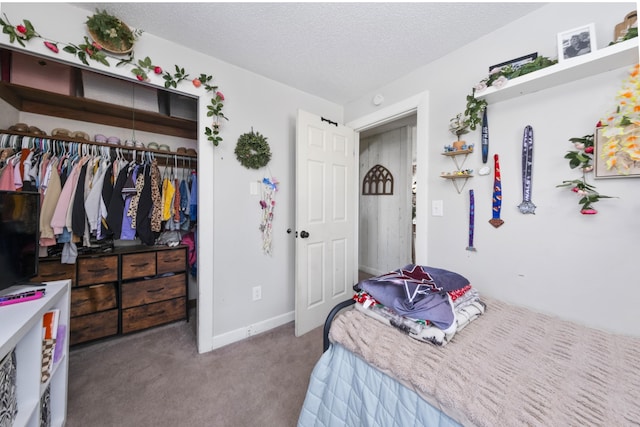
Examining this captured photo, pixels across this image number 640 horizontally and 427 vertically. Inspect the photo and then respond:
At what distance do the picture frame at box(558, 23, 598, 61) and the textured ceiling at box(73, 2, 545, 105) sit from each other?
30 cm

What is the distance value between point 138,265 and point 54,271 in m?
0.51

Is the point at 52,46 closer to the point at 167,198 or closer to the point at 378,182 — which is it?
the point at 167,198

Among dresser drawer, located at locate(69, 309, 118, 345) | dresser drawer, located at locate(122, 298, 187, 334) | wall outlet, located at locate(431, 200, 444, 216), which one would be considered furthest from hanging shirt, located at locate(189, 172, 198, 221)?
wall outlet, located at locate(431, 200, 444, 216)

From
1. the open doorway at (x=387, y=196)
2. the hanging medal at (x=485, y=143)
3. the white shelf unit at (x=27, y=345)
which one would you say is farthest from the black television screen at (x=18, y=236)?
the open doorway at (x=387, y=196)

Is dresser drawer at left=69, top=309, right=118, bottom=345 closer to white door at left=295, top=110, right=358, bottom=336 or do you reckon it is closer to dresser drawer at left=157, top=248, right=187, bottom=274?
dresser drawer at left=157, top=248, right=187, bottom=274

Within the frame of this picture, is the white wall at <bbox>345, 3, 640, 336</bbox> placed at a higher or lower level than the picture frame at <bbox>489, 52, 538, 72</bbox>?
lower

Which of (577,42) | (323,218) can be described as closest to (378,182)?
(323,218)

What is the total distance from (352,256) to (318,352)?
1.00m

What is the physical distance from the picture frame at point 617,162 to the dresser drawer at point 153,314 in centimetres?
308

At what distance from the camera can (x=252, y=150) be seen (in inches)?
78.4

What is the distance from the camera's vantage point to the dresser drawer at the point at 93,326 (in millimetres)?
1780

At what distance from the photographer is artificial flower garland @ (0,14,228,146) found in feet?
4.02

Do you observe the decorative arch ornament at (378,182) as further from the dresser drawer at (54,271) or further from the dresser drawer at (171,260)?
the dresser drawer at (54,271)

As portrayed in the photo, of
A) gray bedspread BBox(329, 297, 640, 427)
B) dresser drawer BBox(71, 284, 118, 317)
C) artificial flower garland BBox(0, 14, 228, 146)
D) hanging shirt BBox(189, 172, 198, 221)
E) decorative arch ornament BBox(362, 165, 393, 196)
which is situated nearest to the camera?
gray bedspread BBox(329, 297, 640, 427)
